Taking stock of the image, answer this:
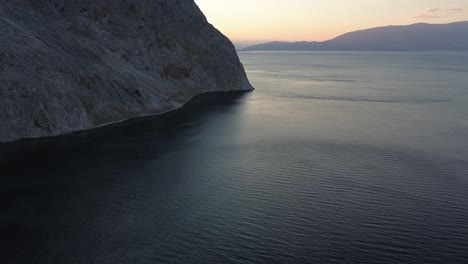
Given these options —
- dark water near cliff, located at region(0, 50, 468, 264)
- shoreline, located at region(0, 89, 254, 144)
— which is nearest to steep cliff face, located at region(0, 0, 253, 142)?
shoreline, located at region(0, 89, 254, 144)

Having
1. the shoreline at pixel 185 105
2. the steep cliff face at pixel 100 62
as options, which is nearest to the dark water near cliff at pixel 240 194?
the shoreline at pixel 185 105

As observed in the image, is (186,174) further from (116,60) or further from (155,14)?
(155,14)

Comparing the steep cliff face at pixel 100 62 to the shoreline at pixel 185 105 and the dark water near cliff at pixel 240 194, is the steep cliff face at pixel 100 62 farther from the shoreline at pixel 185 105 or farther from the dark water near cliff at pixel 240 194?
the dark water near cliff at pixel 240 194

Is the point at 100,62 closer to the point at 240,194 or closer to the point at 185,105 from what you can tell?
the point at 185,105

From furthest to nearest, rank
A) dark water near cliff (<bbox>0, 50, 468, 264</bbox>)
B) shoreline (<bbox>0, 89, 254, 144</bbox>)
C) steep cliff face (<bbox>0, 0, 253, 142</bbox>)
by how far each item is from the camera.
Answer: steep cliff face (<bbox>0, 0, 253, 142</bbox>) → shoreline (<bbox>0, 89, 254, 144</bbox>) → dark water near cliff (<bbox>0, 50, 468, 264</bbox>)

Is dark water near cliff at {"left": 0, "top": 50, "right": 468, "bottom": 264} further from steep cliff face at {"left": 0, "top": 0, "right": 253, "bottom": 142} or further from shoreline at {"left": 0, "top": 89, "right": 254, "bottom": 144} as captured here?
→ steep cliff face at {"left": 0, "top": 0, "right": 253, "bottom": 142}

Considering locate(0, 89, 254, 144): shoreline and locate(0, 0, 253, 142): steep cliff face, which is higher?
locate(0, 0, 253, 142): steep cliff face
